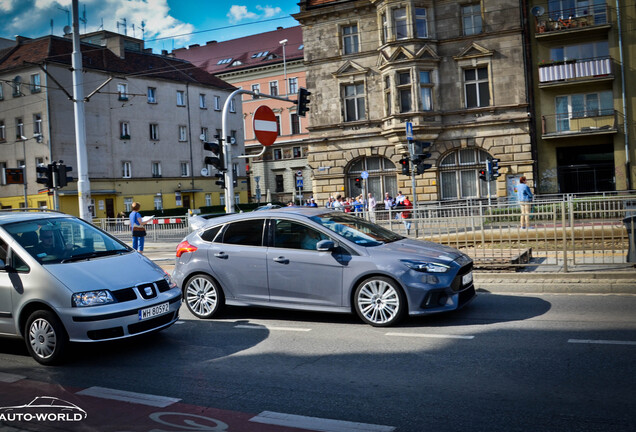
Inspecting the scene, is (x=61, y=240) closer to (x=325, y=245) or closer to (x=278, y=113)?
(x=325, y=245)

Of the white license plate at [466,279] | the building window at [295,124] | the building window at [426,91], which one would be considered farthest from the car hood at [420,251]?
the building window at [295,124]

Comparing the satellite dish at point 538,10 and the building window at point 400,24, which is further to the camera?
the building window at point 400,24

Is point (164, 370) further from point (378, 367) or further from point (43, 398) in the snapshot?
point (378, 367)

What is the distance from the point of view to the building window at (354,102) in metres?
36.1

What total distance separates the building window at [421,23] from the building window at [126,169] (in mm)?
29829

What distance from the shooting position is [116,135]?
52.4 m

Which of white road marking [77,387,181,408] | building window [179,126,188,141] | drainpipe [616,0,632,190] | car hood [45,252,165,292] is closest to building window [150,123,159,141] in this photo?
building window [179,126,188,141]

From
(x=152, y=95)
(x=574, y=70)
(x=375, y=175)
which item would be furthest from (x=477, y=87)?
(x=152, y=95)

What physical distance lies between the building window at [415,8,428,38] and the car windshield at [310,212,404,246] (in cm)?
2683

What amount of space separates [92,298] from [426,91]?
29.5 metres

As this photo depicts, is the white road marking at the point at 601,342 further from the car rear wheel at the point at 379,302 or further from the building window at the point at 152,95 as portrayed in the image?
the building window at the point at 152,95

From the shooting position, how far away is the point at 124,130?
5319cm

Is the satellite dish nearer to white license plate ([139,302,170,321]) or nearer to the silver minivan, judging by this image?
the silver minivan

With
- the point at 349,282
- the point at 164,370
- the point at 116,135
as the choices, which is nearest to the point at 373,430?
the point at 164,370
